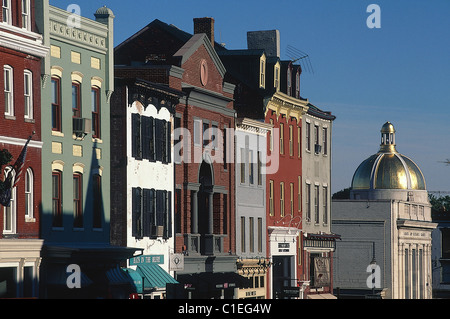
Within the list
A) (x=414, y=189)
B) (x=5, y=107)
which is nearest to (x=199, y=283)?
(x=5, y=107)

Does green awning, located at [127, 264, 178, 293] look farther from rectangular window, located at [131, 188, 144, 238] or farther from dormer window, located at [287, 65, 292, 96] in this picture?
dormer window, located at [287, 65, 292, 96]

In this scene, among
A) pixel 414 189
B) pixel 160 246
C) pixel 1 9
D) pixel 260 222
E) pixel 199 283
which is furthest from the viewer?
pixel 414 189

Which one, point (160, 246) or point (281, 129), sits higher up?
point (281, 129)

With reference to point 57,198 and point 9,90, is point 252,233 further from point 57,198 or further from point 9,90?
point 9,90

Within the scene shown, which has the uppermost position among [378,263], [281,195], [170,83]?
[170,83]

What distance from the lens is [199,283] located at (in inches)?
2207

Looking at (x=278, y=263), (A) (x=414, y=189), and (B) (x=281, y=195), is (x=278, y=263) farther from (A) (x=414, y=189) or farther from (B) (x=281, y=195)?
(A) (x=414, y=189)

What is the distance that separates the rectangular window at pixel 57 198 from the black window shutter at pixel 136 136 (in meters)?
6.29

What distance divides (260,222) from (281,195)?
4155 mm

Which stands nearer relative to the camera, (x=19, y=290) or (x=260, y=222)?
(x=19, y=290)

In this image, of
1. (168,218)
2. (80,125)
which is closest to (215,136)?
(168,218)

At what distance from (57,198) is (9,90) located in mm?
5242

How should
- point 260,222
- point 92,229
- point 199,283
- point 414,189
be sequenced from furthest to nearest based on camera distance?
point 414,189 < point 260,222 < point 199,283 < point 92,229

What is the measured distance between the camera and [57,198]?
43.8 m
